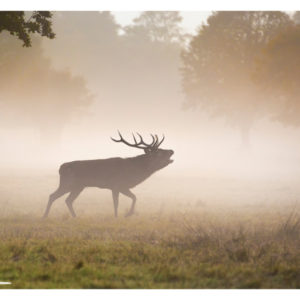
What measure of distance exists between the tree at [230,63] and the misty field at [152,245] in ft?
22.1

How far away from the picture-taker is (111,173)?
1143 cm

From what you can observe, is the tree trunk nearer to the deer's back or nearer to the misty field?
the misty field

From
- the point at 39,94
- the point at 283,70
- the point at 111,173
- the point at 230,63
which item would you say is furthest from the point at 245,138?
the point at 111,173

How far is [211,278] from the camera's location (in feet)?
20.3

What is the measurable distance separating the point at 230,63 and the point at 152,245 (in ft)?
42.2

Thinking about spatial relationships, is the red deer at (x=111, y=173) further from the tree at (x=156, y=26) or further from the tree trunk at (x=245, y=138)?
the tree trunk at (x=245, y=138)

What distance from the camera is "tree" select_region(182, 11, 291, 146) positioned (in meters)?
17.7

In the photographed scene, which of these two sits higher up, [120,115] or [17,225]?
[120,115]

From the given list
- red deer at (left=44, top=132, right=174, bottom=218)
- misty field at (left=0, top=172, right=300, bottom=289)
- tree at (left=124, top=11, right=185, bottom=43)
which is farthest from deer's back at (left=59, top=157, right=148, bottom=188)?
tree at (left=124, top=11, right=185, bottom=43)

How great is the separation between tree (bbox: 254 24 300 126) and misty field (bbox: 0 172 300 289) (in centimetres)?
452
